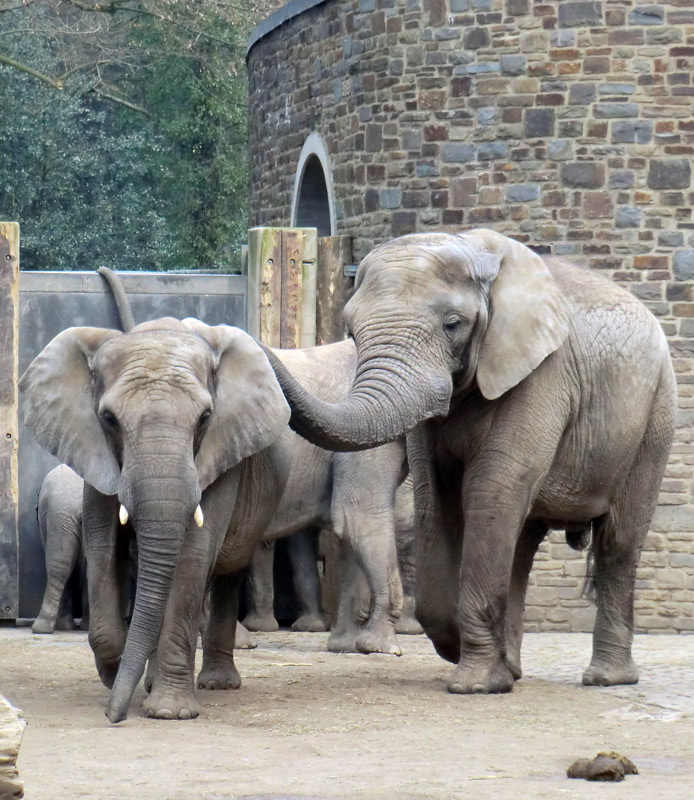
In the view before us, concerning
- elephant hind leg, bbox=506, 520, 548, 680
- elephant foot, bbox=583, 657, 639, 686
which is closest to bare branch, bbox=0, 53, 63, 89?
elephant hind leg, bbox=506, 520, 548, 680

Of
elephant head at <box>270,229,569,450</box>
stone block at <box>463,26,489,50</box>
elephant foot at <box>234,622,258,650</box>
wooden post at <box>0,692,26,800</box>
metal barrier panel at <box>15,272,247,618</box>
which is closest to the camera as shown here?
wooden post at <box>0,692,26,800</box>

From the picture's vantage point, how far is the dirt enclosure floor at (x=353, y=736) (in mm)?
5898

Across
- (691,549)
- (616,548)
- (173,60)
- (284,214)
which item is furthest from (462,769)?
(173,60)

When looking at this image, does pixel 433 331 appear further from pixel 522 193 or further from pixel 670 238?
pixel 670 238

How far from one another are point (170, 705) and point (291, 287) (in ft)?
16.6

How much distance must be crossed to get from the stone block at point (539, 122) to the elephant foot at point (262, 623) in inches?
163

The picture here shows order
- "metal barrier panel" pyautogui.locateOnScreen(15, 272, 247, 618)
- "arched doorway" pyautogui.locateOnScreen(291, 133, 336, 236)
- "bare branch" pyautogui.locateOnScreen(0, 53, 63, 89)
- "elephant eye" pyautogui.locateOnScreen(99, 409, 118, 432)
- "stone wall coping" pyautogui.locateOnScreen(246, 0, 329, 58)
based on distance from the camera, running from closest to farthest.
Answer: "elephant eye" pyautogui.locateOnScreen(99, 409, 118, 432), "metal barrier panel" pyautogui.locateOnScreen(15, 272, 247, 618), "stone wall coping" pyautogui.locateOnScreen(246, 0, 329, 58), "arched doorway" pyautogui.locateOnScreen(291, 133, 336, 236), "bare branch" pyautogui.locateOnScreen(0, 53, 63, 89)

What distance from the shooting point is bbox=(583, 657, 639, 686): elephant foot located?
28.7ft

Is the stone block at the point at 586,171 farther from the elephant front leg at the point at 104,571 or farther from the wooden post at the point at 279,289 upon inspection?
the elephant front leg at the point at 104,571

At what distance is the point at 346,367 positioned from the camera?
33.6 ft

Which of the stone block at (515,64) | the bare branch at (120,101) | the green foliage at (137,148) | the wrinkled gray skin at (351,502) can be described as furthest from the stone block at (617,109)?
the bare branch at (120,101)

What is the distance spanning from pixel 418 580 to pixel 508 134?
5.59 meters

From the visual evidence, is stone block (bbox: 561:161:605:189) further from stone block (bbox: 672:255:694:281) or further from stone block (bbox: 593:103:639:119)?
stone block (bbox: 672:255:694:281)

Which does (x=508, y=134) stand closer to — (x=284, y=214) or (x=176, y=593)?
(x=284, y=214)
